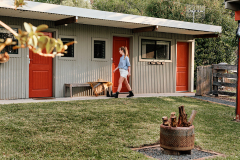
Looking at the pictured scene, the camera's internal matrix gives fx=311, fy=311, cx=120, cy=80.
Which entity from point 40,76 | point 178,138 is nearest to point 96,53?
point 40,76

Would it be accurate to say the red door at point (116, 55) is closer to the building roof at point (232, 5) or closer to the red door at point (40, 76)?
the red door at point (40, 76)

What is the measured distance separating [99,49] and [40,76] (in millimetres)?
2450

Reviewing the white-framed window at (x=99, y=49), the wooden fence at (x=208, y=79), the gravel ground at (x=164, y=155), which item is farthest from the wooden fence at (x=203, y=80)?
the gravel ground at (x=164, y=155)

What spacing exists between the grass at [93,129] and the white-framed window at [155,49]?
4.13 meters

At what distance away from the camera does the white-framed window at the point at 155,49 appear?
12.8 meters

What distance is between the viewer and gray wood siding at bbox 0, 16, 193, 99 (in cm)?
969

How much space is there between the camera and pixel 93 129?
6008mm

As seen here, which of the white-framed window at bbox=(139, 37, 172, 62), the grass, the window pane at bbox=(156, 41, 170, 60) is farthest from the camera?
the window pane at bbox=(156, 41, 170, 60)

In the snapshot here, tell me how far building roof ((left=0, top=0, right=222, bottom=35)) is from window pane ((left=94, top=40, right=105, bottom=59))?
2.36ft

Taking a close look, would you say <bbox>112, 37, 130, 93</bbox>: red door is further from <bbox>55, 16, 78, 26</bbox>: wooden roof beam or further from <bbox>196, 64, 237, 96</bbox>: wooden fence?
<bbox>196, 64, 237, 96</bbox>: wooden fence

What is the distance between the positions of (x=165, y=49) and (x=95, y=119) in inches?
291

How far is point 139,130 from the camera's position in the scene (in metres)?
6.05

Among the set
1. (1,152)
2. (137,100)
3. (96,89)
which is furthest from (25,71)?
(1,152)

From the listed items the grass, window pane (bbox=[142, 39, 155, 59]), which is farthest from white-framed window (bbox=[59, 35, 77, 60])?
window pane (bbox=[142, 39, 155, 59])
